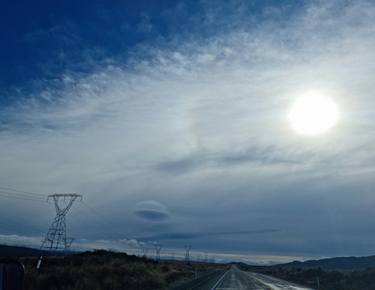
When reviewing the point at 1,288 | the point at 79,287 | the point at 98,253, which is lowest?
the point at 1,288

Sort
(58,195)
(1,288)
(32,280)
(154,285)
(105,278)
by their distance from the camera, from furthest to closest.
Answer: (58,195)
(154,285)
(105,278)
(32,280)
(1,288)

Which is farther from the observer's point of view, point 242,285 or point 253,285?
point 242,285

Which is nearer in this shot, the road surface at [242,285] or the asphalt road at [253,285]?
the road surface at [242,285]

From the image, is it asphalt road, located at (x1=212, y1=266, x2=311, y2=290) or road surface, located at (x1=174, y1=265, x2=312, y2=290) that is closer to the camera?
road surface, located at (x1=174, y1=265, x2=312, y2=290)

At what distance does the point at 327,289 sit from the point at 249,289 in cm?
730

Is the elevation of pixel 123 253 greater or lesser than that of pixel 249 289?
greater

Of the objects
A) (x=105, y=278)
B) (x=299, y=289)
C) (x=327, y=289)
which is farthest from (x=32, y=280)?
(x=327, y=289)

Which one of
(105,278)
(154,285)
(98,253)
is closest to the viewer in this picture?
(105,278)

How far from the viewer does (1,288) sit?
19.8 feet

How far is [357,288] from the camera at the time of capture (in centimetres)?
3903

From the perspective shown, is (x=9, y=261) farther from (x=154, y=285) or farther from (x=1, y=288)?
(x=154, y=285)

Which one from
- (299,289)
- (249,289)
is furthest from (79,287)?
(299,289)

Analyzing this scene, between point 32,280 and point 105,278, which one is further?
point 105,278

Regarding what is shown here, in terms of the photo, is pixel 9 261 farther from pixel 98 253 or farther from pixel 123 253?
pixel 123 253
